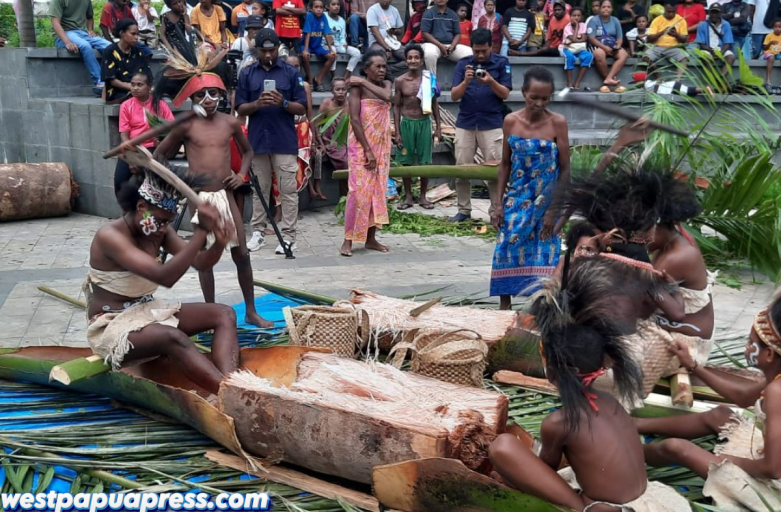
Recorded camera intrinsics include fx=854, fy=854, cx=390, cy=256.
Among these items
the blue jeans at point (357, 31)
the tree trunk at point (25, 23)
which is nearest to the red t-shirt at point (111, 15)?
the tree trunk at point (25, 23)

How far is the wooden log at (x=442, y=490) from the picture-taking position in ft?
9.32

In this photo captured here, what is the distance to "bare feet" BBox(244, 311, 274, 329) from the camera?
5242 mm

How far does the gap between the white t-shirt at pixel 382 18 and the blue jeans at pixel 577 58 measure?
271 centimetres

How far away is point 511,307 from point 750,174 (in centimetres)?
223

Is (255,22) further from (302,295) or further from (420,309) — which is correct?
(420,309)

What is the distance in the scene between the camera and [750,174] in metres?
6.32

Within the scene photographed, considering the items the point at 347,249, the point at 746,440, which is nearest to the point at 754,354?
the point at 746,440

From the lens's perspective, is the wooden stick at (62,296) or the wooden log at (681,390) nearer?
the wooden log at (681,390)

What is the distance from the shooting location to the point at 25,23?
10.3 meters

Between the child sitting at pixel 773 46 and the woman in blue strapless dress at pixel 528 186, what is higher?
the child sitting at pixel 773 46

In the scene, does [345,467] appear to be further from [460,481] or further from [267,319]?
[267,319]

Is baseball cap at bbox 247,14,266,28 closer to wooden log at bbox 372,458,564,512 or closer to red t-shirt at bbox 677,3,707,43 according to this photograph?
wooden log at bbox 372,458,564,512

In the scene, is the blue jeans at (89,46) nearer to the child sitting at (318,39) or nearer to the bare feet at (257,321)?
the child sitting at (318,39)

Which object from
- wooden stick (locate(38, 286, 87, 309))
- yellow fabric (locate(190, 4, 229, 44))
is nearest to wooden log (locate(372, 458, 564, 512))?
wooden stick (locate(38, 286, 87, 309))
